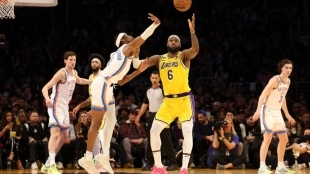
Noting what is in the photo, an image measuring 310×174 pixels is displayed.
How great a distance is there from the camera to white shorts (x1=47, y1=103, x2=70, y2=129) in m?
12.4

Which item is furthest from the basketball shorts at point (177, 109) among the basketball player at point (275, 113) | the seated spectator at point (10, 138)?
the seated spectator at point (10, 138)

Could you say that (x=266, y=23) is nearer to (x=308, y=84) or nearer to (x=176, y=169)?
(x=308, y=84)

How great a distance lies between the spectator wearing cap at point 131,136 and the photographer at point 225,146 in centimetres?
180

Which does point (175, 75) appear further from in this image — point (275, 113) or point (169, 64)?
point (275, 113)

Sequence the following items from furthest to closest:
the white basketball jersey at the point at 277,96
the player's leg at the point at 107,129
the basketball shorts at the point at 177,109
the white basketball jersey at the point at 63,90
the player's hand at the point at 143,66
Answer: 1. the white basketball jersey at the point at 277,96
2. the white basketball jersey at the point at 63,90
3. the player's leg at the point at 107,129
4. the player's hand at the point at 143,66
5. the basketball shorts at the point at 177,109

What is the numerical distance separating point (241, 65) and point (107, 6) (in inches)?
220

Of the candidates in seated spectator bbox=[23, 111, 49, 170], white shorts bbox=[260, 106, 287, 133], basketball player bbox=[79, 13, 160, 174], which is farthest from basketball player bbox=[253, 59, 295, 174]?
seated spectator bbox=[23, 111, 49, 170]

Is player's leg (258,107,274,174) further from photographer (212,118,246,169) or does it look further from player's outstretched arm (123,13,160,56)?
photographer (212,118,246,169)

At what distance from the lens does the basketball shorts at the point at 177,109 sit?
1190 cm

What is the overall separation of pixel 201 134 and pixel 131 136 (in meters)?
1.67

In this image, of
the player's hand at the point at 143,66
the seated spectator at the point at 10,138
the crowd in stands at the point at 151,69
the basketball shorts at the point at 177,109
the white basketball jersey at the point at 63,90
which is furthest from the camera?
the crowd in stands at the point at 151,69

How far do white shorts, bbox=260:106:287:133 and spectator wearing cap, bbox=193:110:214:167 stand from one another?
3813 mm

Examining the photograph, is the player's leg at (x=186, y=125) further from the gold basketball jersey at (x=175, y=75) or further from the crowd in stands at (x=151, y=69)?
the crowd in stands at (x=151, y=69)

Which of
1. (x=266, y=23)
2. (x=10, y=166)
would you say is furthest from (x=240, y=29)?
(x=10, y=166)
